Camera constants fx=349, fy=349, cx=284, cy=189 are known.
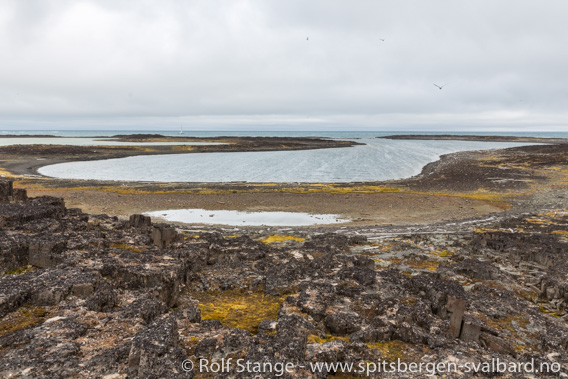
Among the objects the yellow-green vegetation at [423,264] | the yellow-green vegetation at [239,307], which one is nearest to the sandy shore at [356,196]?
the yellow-green vegetation at [423,264]

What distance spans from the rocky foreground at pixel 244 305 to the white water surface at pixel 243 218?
1101 centimetres

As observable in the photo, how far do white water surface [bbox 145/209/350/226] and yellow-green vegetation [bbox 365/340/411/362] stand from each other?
1882cm

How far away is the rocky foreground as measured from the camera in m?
6.03

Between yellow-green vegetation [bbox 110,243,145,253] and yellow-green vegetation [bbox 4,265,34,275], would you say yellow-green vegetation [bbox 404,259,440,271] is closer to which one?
yellow-green vegetation [bbox 110,243,145,253]

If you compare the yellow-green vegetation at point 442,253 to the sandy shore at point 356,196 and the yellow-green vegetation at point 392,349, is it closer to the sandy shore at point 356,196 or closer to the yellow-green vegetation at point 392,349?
the sandy shore at point 356,196

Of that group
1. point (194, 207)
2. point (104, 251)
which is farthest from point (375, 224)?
point (104, 251)

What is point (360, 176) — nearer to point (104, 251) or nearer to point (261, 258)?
point (261, 258)

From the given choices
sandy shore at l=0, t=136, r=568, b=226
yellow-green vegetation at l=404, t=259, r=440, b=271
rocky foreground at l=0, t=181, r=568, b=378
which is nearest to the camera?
rocky foreground at l=0, t=181, r=568, b=378

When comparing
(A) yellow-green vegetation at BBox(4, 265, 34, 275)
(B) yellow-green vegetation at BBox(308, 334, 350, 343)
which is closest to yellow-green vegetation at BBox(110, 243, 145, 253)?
(A) yellow-green vegetation at BBox(4, 265, 34, 275)

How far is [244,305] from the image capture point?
30.9ft

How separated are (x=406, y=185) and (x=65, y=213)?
127 feet

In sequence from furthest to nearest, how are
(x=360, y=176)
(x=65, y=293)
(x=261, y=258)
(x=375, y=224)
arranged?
1. (x=360, y=176)
2. (x=375, y=224)
3. (x=261, y=258)
4. (x=65, y=293)

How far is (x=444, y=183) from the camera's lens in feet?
149

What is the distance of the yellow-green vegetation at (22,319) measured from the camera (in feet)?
21.7
